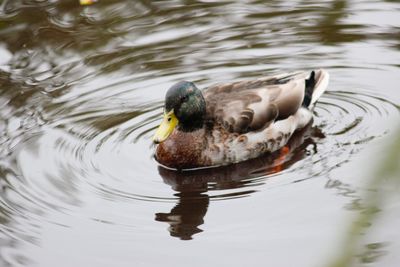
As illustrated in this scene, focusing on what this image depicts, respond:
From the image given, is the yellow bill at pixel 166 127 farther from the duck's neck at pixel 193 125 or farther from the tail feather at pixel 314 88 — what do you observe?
the tail feather at pixel 314 88

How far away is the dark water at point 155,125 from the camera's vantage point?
446 cm

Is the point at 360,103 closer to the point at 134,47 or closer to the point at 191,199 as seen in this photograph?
the point at 191,199

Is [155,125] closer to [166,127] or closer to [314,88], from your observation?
[166,127]

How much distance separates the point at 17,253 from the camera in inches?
175

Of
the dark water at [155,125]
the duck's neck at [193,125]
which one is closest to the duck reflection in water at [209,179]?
the dark water at [155,125]

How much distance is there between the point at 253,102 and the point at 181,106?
0.64 m

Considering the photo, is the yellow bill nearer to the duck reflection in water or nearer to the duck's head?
the duck's head

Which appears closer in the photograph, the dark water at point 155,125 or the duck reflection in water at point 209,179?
the dark water at point 155,125

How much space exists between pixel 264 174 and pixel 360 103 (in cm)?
160

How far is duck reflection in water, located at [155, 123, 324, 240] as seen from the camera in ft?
16.0

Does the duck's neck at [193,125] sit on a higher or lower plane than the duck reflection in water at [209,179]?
higher

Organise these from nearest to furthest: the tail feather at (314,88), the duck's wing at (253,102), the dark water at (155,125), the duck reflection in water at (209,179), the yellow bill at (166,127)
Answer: the dark water at (155,125), the duck reflection in water at (209,179), the yellow bill at (166,127), the duck's wing at (253,102), the tail feather at (314,88)

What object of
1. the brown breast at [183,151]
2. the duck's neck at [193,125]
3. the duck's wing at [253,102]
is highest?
the duck's wing at [253,102]

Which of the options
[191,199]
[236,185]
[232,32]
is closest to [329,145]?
[236,185]
